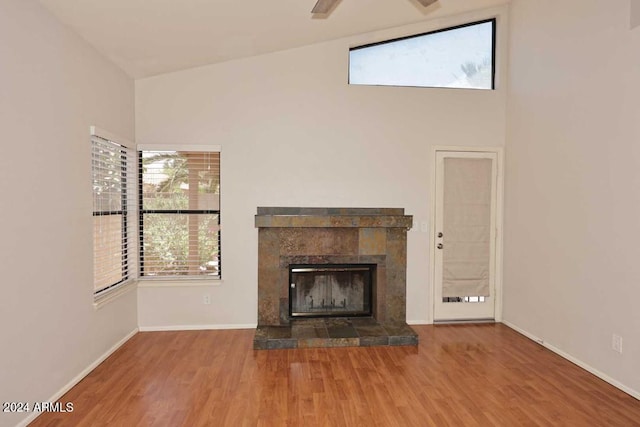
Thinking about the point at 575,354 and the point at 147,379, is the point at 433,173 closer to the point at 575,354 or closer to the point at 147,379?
the point at 575,354

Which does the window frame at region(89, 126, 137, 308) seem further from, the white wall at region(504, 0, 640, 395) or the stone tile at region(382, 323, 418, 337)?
the white wall at region(504, 0, 640, 395)

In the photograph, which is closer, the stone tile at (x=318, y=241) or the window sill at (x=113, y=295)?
the window sill at (x=113, y=295)

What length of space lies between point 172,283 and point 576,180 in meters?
4.14

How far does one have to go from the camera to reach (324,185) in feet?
13.8

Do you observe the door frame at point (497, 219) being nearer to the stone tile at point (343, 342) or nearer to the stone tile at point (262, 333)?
the stone tile at point (343, 342)

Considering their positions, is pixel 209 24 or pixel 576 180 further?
pixel 576 180

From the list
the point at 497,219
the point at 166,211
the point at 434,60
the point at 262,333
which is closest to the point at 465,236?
the point at 497,219

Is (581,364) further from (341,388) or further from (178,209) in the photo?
(178,209)

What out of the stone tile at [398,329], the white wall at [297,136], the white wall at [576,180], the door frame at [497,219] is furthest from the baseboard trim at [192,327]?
the white wall at [576,180]

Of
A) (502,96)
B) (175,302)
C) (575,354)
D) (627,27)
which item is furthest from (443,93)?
(175,302)

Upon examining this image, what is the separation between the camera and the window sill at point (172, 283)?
13.3ft

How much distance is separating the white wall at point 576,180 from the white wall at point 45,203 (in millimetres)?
4213

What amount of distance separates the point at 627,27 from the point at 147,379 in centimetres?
466

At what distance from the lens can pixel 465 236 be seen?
14.4 feet
